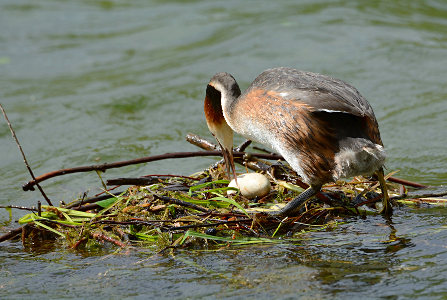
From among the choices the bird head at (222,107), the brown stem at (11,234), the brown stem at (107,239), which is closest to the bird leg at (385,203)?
the bird head at (222,107)

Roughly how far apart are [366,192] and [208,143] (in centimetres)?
156

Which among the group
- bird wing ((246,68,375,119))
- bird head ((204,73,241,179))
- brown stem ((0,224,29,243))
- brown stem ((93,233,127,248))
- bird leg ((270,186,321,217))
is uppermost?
bird wing ((246,68,375,119))

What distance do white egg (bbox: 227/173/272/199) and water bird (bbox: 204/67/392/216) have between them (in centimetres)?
29

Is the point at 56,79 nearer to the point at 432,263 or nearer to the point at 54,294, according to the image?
the point at 54,294

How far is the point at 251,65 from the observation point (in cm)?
1101

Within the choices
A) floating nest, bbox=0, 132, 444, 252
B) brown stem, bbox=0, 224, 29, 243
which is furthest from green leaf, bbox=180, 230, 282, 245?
brown stem, bbox=0, 224, 29, 243

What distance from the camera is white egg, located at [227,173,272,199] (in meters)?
5.18

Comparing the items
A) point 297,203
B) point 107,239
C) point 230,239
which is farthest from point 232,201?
point 107,239

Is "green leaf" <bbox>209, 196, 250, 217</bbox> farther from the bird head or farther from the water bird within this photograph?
the bird head

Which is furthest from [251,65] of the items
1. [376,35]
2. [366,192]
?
[366,192]

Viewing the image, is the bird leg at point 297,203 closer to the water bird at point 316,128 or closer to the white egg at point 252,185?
the water bird at point 316,128

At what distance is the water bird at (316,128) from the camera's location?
189 inches

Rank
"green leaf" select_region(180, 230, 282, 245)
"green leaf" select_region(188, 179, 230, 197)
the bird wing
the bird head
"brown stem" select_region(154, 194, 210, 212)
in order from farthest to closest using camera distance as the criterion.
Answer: the bird head, "green leaf" select_region(188, 179, 230, 197), "brown stem" select_region(154, 194, 210, 212), the bird wing, "green leaf" select_region(180, 230, 282, 245)

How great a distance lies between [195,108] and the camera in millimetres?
9641
